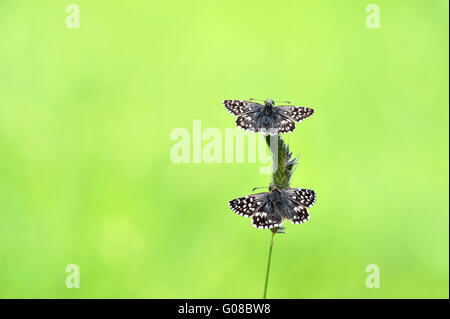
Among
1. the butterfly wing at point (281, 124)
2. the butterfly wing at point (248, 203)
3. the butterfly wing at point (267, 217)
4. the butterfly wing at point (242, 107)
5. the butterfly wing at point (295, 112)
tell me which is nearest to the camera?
the butterfly wing at point (267, 217)

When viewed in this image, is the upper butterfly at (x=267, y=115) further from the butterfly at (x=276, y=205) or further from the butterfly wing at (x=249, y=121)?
the butterfly at (x=276, y=205)

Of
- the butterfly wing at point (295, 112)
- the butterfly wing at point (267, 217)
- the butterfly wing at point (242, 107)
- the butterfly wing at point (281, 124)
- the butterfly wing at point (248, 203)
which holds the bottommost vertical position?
the butterfly wing at point (267, 217)

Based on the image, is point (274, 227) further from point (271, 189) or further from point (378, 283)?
point (378, 283)

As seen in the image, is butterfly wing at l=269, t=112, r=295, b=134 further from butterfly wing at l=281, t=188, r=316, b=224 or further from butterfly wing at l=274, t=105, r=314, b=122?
butterfly wing at l=281, t=188, r=316, b=224

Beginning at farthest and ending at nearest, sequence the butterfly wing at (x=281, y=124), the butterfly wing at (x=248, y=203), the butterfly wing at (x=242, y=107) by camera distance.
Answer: the butterfly wing at (x=242, y=107) < the butterfly wing at (x=281, y=124) < the butterfly wing at (x=248, y=203)

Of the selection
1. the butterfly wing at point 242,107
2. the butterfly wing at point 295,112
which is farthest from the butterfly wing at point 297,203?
the butterfly wing at point 242,107

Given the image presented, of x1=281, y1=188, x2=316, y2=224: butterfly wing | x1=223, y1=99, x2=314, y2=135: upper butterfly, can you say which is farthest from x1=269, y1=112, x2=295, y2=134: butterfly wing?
x1=281, y1=188, x2=316, y2=224: butterfly wing

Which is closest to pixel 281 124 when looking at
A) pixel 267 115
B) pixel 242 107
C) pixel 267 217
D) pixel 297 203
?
pixel 267 115
